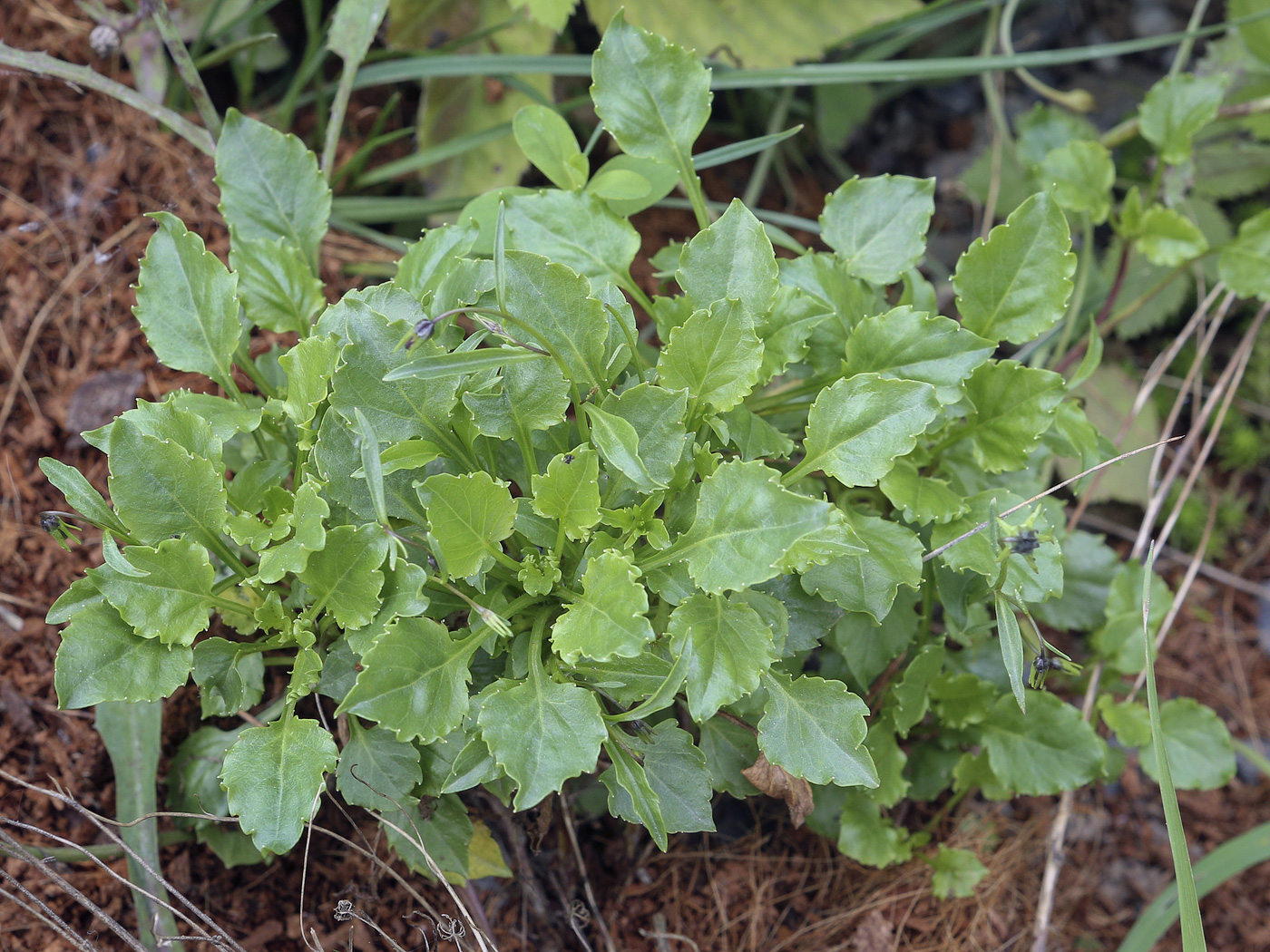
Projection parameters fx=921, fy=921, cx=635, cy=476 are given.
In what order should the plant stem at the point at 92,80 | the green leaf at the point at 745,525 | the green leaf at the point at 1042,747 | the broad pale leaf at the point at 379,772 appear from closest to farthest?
the green leaf at the point at 745,525 < the broad pale leaf at the point at 379,772 < the green leaf at the point at 1042,747 < the plant stem at the point at 92,80

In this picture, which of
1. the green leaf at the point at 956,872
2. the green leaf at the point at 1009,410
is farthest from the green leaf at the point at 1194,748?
the green leaf at the point at 1009,410

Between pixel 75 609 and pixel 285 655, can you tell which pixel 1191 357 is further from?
pixel 75 609

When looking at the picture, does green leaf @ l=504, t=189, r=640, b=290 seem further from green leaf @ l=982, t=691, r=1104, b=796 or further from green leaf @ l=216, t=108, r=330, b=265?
green leaf @ l=982, t=691, r=1104, b=796

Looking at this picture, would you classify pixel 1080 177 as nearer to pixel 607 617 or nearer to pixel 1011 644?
pixel 1011 644

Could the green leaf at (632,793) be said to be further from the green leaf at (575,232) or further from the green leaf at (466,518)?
the green leaf at (575,232)

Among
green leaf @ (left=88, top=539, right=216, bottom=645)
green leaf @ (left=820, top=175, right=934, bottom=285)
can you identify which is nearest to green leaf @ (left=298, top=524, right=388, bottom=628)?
green leaf @ (left=88, top=539, right=216, bottom=645)

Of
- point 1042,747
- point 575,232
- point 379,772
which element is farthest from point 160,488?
point 1042,747
